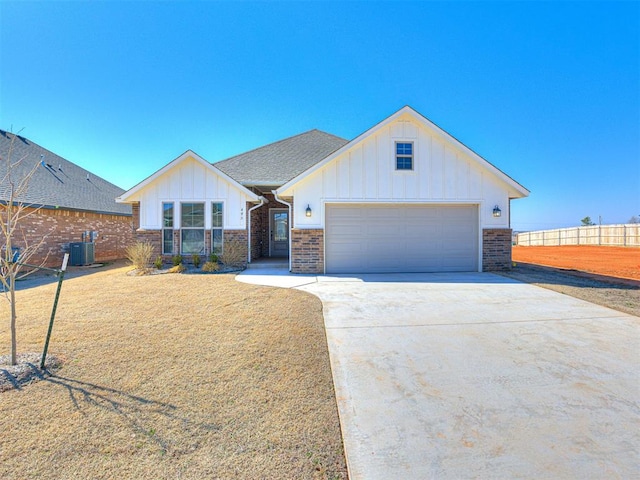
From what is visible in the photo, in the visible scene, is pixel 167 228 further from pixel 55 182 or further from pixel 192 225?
pixel 55 182

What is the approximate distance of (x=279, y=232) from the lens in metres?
14.9

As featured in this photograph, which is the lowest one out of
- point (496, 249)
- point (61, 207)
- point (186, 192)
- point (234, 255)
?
point (234, 255)

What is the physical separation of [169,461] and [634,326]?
264 inches

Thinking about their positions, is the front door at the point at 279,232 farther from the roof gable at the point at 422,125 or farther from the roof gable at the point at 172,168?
the roof gable at the point at 422,125

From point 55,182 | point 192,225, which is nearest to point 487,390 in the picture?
point 192,225

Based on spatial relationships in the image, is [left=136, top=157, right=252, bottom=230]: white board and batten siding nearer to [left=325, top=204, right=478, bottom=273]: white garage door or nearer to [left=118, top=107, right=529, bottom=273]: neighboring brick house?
→ [left=118, top=107, right=529, bottom=273]: neighboring brick house

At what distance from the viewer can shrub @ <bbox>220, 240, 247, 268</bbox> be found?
35.5ft

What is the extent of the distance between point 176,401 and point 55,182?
17.5 m

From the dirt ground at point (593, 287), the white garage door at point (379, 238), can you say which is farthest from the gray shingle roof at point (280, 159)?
the dirt ground at point (593, 287)

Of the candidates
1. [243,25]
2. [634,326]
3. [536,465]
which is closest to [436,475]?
[536,465]

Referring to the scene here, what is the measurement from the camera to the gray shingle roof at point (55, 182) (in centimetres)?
1263

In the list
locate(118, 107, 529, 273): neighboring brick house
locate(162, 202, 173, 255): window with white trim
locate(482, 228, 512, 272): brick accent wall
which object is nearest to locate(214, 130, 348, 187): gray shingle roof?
locate(118, 107, 529, 273): neighboring brick house

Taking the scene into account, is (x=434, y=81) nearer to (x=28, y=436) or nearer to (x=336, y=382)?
(x=336, y=382)

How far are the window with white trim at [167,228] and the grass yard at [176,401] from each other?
643 centimetres
